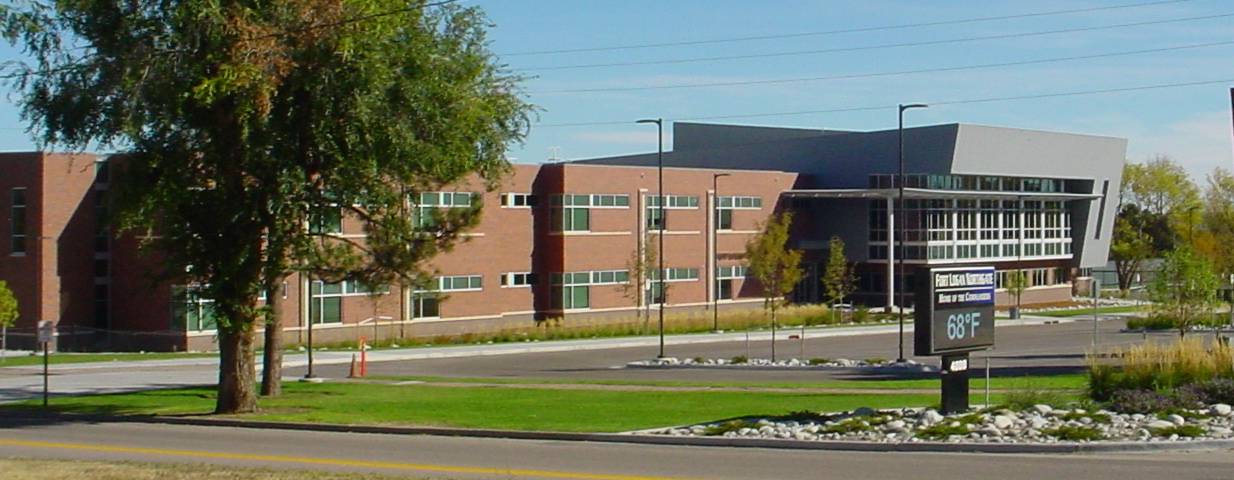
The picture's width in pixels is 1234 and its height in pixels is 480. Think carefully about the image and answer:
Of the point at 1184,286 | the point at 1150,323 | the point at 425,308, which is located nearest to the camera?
the point at 1184,286

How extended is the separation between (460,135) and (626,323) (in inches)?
1504

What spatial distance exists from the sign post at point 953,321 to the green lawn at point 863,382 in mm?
5136

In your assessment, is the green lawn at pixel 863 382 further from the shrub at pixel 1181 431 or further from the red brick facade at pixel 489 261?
the red brick facade at pixel 489 261

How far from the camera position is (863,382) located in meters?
36.2

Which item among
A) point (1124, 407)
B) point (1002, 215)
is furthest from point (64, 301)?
point (1002, 215)

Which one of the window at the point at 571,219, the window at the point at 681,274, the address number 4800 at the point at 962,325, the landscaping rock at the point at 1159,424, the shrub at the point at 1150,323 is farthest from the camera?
the window at the point at 681,274

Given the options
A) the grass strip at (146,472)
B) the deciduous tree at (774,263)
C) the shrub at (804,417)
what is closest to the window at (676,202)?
the deciduous tree at (774,263)

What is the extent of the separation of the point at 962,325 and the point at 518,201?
45.9 m

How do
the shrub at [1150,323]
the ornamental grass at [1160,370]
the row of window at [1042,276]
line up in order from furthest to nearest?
the row of window at [1042,276] → the shrub at [1150,323] → the ornamental grass at [1160,370]

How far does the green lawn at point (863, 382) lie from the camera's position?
31.9m

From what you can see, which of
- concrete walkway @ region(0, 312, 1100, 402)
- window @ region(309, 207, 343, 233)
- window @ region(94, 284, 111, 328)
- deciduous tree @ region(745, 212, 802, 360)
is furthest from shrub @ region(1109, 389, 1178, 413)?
window @ region(94, 284, 111, 328)

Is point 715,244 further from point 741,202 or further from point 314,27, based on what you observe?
point 314,27

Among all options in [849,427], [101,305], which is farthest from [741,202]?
[849,427]

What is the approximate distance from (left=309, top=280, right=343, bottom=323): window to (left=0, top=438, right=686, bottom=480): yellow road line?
1347 inches
